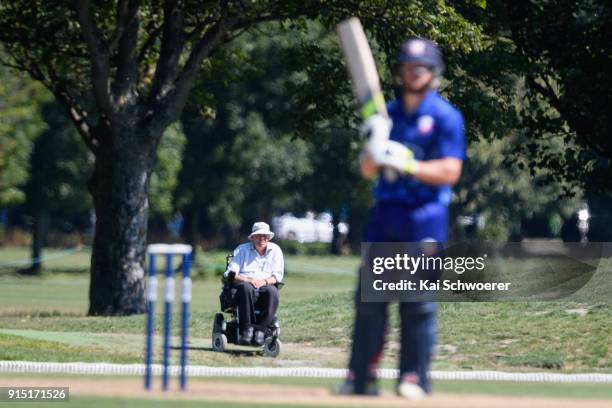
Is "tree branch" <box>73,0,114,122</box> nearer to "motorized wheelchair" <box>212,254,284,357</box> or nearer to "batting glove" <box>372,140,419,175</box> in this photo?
"motorized wheelchair" <box>212,254,284,357</box>

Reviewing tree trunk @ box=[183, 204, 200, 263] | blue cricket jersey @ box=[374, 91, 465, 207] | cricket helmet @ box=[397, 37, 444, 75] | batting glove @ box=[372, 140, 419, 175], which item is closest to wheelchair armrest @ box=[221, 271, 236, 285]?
blue cricket jersey @ box=[374, 91, 465, 207]

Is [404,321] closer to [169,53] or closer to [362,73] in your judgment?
[362,73]

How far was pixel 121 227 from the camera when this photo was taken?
28.3 m

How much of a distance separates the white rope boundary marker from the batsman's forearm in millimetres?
5865

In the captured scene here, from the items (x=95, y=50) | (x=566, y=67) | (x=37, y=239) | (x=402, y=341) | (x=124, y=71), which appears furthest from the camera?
(x=37, y=239)

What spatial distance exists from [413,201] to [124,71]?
18.7m

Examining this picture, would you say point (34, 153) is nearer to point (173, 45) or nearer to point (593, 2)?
point (173, 45)

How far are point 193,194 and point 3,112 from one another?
12.1 metres

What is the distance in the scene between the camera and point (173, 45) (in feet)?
91.6

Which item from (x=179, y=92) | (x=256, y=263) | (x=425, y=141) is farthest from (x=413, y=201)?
(x=179, y=92)

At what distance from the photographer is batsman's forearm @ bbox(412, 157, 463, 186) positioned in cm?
958

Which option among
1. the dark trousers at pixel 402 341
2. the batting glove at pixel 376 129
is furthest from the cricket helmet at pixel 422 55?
the dark trousers at pixel 402 341

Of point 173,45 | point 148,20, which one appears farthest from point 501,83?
point 148,20

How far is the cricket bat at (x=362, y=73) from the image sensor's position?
A: 980 centimetres
